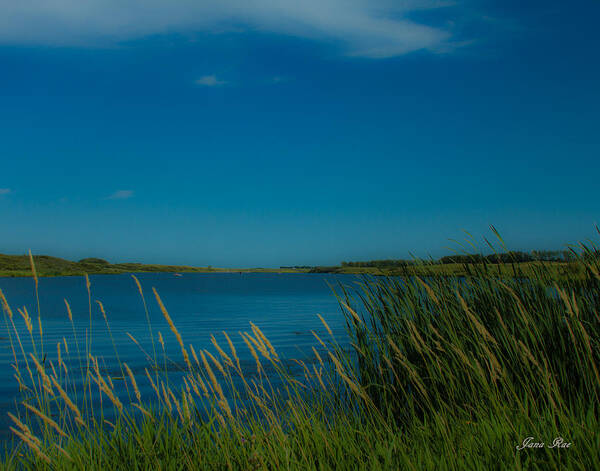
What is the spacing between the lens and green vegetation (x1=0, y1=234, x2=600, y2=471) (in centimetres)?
364

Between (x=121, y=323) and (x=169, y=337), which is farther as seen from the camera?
(x=121, y=323)

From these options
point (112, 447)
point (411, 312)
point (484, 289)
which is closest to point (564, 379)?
point (484, 289)

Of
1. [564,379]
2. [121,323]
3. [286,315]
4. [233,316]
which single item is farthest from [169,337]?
[564,379]

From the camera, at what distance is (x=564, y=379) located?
5.28 m

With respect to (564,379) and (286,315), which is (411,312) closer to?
(564,379)

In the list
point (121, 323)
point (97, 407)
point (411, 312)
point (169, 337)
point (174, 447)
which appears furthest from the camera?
point (121, 323)

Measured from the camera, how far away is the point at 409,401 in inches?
216

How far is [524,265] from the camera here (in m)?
7.38

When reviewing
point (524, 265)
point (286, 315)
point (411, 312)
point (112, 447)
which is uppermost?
point (524, 265)

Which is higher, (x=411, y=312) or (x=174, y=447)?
(x=411, y=312)

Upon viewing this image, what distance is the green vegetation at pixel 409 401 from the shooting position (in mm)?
3637

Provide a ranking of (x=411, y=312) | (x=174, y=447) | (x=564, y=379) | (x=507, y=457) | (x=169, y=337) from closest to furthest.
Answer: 1. (x=507, y=457)
2. (x=174, y=447)
3. (x=564, y=379)
4. (x=411, y=312)
5. (x=169, y=337)

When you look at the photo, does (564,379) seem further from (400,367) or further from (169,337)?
(169,337)

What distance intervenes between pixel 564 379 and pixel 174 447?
14.8 ft
